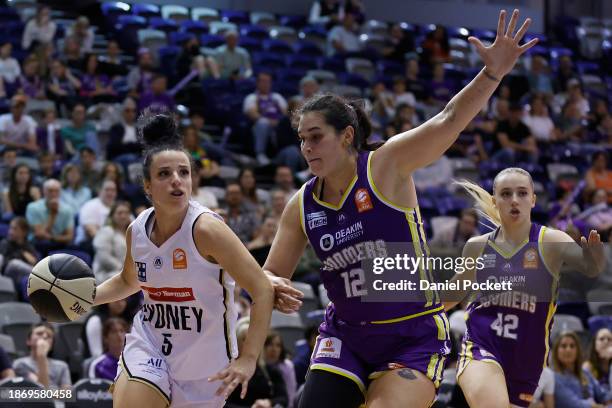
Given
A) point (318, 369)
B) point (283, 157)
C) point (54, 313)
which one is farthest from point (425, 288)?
point (283, 157)

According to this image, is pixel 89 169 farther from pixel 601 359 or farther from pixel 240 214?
pixel 601 359

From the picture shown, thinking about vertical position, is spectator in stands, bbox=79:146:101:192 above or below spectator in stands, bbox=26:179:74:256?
above

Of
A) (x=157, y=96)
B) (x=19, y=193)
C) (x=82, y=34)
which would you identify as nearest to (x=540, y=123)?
(x=157, y=96)

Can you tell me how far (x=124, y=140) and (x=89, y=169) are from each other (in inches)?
44.4

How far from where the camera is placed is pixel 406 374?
176 inches

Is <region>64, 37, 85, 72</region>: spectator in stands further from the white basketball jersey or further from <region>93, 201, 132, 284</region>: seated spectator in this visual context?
the white basketball jersey

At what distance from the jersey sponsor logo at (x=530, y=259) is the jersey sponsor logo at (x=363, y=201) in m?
1.74

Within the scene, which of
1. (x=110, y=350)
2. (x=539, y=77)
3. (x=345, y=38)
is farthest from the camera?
(x=539, y=77)

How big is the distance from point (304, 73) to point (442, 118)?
11659 millimetres

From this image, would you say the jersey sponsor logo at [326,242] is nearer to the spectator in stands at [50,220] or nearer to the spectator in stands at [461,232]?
the spectator in stands at [50,220]

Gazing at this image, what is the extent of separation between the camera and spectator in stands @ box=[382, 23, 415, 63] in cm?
1761

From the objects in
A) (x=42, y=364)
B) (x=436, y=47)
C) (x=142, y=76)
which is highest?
(x=436, y=47)

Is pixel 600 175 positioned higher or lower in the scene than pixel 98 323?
higher

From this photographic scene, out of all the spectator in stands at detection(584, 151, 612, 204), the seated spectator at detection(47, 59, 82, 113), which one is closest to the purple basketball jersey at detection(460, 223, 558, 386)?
the spectator in stands at detection(584, 151, 612, 204)
